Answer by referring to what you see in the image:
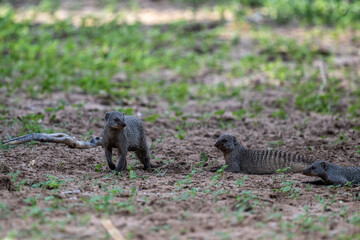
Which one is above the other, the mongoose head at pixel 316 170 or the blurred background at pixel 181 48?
the blurred background at pixel 181 48

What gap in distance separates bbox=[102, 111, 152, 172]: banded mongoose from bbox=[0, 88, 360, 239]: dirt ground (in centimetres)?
17

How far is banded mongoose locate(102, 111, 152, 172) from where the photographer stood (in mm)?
5633

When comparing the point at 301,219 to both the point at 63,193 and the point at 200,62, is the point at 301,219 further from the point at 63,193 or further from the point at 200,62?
the point at 200,62

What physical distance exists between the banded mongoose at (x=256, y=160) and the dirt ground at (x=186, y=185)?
226 millimetres

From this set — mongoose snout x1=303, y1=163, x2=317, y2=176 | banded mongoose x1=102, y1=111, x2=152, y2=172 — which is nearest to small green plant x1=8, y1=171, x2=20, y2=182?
banded mongoose x1=102, y1=111, x2=152, y2=172

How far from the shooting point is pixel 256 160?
6215 millimetres

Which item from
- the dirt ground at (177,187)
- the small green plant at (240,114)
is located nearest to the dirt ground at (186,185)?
the dirt ground at (177,187)

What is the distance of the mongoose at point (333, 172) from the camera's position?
552cm

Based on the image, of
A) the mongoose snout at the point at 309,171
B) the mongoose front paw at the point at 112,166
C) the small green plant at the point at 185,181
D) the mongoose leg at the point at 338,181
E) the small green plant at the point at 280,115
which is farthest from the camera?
the small green plant at the point at 280,115

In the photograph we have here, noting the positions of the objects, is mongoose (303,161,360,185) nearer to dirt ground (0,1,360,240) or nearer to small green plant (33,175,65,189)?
dirt ground (0,1,360,240)

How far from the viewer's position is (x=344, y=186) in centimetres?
545

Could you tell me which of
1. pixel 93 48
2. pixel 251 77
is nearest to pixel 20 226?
pixel 251 77

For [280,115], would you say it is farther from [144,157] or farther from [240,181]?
[240,181]

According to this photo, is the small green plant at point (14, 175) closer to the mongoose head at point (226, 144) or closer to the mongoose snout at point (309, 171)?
the mongoose head at point (226, 144)
